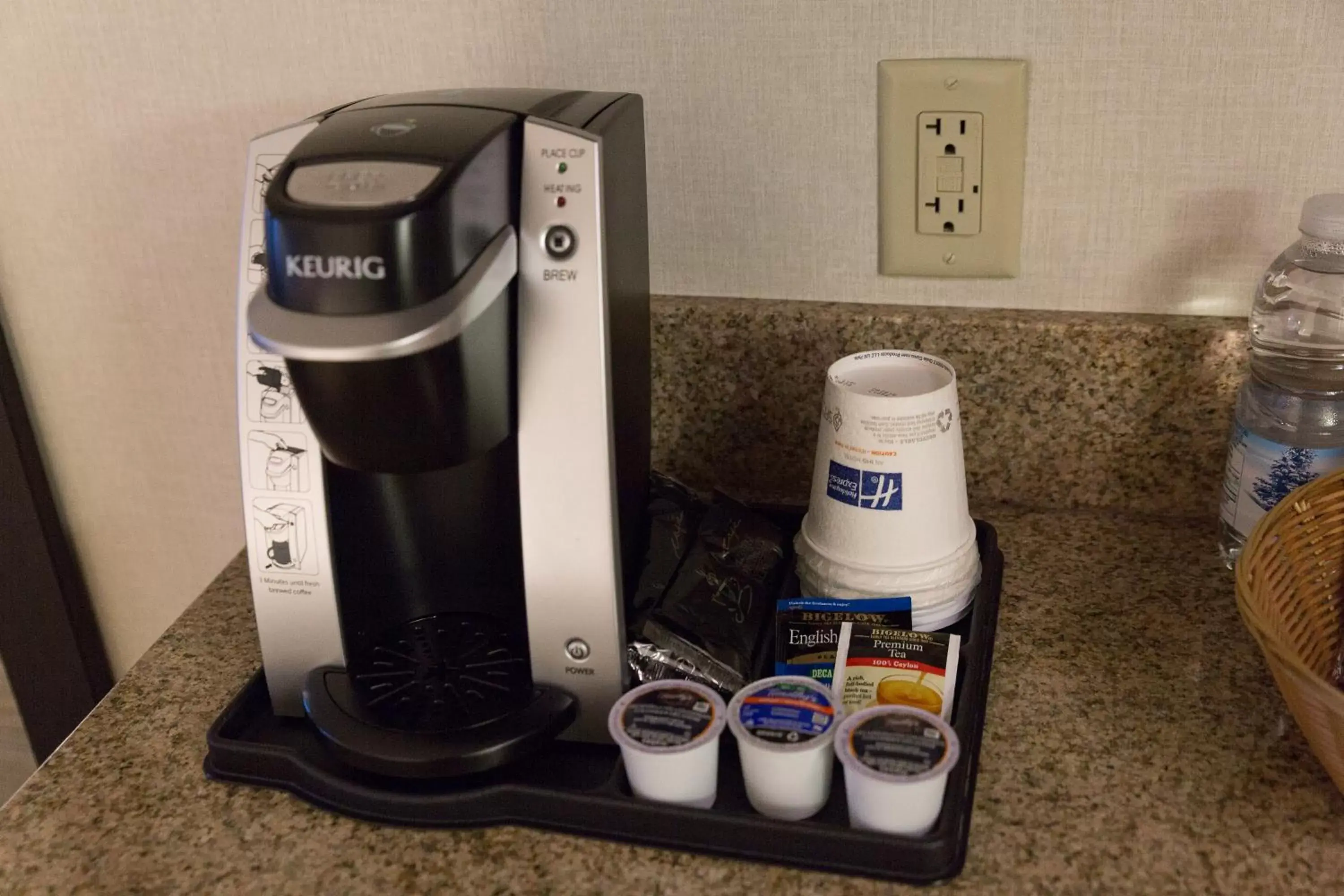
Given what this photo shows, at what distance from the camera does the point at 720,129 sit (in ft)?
2.74

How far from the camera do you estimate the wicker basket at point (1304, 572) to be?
632 millimetres

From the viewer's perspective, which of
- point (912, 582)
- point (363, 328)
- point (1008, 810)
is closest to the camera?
point (363, 328)

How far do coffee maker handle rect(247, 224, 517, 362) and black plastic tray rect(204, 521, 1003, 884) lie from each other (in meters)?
0.24

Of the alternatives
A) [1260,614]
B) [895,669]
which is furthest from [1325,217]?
[895,669]

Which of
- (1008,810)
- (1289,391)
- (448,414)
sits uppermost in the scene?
(448,414)

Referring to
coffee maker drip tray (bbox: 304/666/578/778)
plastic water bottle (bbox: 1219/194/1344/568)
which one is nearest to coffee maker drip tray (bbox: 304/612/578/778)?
coffee maker drip tray (bbox: 304/666/578/778)

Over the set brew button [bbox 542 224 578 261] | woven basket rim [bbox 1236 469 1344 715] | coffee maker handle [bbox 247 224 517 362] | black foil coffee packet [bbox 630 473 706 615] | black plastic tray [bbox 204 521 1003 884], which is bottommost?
black plastic tray [bbox 204 521 1003 884]

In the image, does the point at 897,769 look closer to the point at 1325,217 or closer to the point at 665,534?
the point at 665,534

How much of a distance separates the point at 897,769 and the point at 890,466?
19 cm

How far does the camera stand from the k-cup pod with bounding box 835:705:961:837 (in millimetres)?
569

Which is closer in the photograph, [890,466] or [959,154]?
[890,466]

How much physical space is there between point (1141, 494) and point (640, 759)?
45cm

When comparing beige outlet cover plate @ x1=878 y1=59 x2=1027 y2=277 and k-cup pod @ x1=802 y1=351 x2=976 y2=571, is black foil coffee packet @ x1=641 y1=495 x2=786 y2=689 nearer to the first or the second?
k-cup pod @ x1=802 y1=351 x2=976 y2=571

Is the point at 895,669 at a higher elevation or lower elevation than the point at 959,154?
lower
